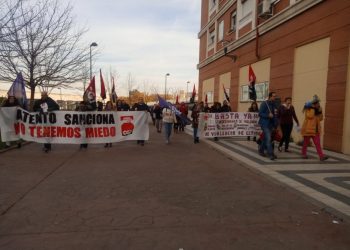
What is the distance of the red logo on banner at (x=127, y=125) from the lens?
42.4 ft

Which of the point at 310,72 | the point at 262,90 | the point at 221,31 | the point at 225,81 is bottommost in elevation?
the point at 262,90

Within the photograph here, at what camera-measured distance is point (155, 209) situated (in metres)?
5.50

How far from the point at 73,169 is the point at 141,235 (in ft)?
15.5

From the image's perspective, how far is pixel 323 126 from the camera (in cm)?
1254

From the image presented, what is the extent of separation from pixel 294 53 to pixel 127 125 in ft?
23.8

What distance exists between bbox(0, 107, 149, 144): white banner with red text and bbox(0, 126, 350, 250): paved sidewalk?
266cm

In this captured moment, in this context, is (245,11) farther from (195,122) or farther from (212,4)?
(212,4)

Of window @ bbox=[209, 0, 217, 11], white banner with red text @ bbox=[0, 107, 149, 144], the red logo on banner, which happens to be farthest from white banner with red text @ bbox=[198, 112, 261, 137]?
window @ bbox=[209, 0, 217, 11]

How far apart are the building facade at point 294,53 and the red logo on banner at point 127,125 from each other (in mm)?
6560

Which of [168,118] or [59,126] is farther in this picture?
[168,118]

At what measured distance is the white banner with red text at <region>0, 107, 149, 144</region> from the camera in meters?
12.0

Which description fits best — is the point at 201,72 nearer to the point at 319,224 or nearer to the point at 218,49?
the point at 218,49

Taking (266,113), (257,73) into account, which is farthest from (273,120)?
(257,73)

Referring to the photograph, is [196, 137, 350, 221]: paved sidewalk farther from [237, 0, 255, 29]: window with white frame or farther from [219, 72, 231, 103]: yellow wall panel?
[219, 72, 231, 103]: yellow wall panel
